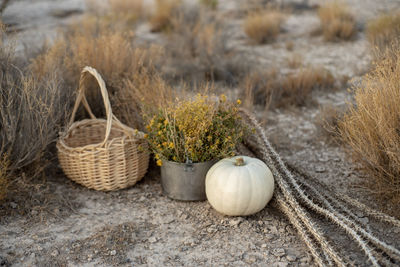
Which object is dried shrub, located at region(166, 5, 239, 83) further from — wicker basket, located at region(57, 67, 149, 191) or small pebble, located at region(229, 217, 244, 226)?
small pebble, located at region(229, 217, 244, 226)

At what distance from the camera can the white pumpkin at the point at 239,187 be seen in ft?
9.97

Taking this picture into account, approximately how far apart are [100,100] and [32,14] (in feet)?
21.7

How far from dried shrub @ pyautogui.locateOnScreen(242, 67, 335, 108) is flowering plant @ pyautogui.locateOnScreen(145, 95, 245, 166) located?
1.92 meters

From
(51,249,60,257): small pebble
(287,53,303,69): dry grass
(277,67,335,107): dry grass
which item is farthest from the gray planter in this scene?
(287,53,303,69): dry grass

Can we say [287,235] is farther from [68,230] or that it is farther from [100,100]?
[100,100]

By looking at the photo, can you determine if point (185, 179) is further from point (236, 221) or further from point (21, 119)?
point (21, 119)

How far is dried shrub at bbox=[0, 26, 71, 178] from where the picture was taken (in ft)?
11.3

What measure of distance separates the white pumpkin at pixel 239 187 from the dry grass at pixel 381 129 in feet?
2.21

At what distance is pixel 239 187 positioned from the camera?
9.95 feet

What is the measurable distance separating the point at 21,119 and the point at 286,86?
3129 millimetres

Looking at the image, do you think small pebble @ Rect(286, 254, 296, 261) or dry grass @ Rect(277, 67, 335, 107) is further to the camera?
dry grass @ Rect(277, 67, 335, 107)

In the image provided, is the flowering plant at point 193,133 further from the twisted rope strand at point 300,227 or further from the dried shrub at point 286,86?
the dried shrub at point 286,86

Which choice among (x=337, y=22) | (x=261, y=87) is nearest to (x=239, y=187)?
(x=261, y=87)

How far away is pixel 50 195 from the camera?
11.2ft
